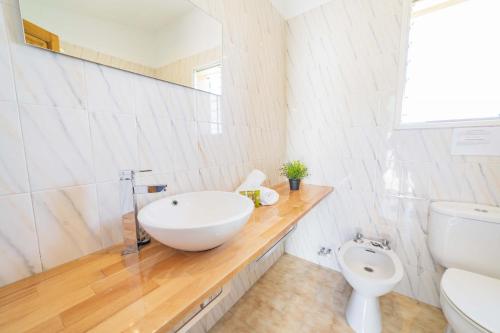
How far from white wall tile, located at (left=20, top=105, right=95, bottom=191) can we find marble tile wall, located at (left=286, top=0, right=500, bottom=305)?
1617 millimetres

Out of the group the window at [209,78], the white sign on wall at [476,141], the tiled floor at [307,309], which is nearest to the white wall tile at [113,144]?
the window at [209,78]

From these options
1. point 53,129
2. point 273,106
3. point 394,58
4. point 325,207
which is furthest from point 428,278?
point 53,129

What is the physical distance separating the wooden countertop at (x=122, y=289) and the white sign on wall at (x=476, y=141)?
1.43m

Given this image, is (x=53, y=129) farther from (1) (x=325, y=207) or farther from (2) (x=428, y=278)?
(2) (x=428, y=278)

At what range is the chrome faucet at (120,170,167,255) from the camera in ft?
2.34

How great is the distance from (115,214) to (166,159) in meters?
0.31

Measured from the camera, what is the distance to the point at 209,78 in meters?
1.12

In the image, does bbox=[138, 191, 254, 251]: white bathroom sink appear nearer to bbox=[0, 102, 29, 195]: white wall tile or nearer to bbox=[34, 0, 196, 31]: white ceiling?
bbox=[0, 102, 29, 195]: white wall tile

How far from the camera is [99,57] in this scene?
2.30 feet

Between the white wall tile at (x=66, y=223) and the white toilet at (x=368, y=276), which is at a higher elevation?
the white wall tile at (x=66, y=223)

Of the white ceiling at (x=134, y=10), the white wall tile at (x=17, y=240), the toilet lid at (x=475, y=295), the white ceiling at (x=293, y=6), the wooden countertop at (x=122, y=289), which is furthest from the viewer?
the white ceiling at (x=293, y=6)

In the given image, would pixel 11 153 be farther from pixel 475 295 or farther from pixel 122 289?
pixel 475 295

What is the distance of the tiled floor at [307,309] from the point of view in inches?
A: 48.6

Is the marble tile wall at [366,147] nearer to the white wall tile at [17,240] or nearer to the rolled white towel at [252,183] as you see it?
the rolled white towel at [252,183]
